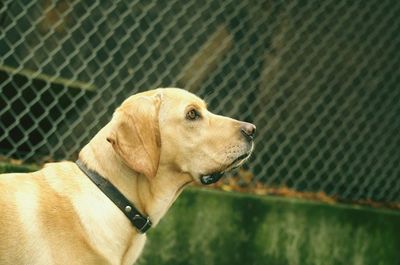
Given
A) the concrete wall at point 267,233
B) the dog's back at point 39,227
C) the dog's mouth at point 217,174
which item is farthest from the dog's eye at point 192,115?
the concrete wall at point 267,233

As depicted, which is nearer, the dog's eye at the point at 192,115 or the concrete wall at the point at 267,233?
the dog's eye at the point at 192,115

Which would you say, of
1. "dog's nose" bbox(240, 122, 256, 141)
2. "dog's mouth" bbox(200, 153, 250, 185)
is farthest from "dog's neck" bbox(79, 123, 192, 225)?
"dog's nose" bbox(240, 122, 256, 141)

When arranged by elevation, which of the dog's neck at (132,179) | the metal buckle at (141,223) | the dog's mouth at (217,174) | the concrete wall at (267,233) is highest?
the dog's neck at (132,179)

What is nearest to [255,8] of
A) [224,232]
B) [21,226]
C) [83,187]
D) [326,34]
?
[326,34]

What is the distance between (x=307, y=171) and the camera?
5.06 metres

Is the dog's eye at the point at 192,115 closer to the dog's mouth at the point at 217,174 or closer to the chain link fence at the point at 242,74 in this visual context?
the dog's mouth at the point at 217,174

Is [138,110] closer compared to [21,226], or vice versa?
[21,226]

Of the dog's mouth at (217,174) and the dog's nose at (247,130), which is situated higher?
the dog's nose at (247,130)

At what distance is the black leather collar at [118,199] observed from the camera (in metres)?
3.10

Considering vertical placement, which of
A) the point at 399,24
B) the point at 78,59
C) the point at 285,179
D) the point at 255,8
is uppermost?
the point at 78,59

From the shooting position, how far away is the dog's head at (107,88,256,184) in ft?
10.5

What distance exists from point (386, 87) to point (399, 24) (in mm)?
563

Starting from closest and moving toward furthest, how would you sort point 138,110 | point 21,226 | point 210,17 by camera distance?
point 21,226, point 138,110, point 210,17

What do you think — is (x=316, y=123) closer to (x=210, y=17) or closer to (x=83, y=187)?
(x=210, y=17)
